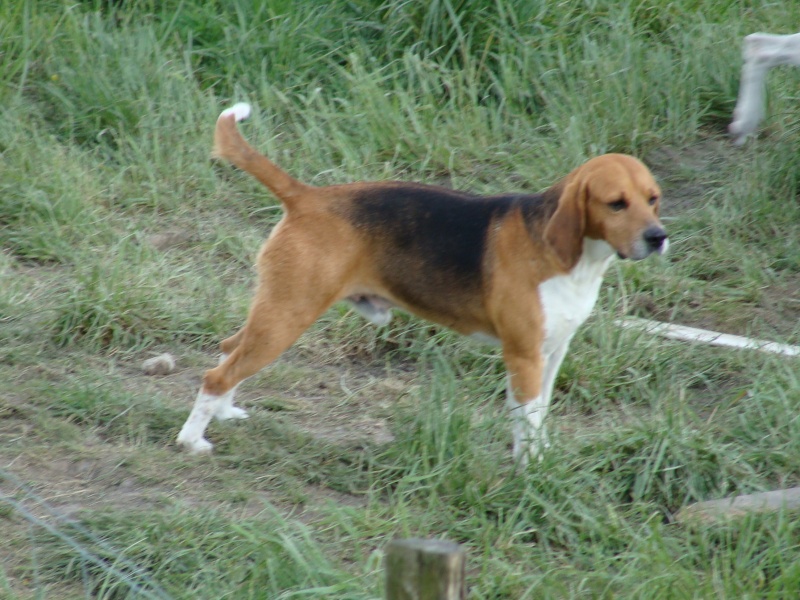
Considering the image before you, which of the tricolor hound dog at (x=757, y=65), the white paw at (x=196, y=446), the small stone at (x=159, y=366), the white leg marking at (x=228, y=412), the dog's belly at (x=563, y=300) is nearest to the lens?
the dog's belly at (x=563, y=300)

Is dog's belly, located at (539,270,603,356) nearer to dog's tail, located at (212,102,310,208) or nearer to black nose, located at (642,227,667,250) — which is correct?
black nose, located at (642,227,667,250)

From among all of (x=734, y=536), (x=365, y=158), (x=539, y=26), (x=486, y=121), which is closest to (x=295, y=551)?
(x=734, y=536)

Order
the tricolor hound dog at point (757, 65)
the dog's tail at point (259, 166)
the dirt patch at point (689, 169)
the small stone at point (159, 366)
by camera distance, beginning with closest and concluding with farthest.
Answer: the dog's tail at point (259, 166)
the small stone at point (159, 366)
the tricolor hound dog at point (757, 65)
the dirt patch at point (689, 169)

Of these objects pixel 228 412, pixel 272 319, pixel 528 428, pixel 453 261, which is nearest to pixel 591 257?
pixel 453 261

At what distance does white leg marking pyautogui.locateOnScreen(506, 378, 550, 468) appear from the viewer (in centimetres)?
425

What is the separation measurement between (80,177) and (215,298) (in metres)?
1.53

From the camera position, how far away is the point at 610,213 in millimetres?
4141

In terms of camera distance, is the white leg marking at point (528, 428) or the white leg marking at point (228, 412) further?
the white leg marking at point (228, 412)

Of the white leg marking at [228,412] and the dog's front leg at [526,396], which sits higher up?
the dog's front leg at [526,396]

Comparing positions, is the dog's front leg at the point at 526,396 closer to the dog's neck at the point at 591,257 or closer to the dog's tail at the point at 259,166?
the dog's neck at the point at 591,257

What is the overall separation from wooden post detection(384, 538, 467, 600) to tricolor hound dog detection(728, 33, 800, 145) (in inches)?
201

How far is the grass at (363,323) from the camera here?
12.7 ft

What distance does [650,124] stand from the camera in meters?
7.31

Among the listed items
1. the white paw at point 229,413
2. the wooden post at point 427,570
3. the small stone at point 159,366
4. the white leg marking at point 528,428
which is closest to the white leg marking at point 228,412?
the white paw at point 229,413
